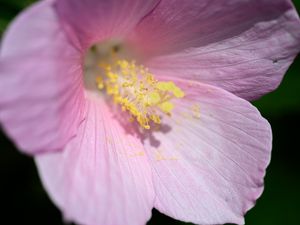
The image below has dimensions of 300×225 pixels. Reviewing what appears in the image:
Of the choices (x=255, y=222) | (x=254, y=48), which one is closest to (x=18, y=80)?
(x=254, y=48)

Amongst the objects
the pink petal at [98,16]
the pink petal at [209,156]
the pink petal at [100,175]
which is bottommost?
the pink petal at [209,156]

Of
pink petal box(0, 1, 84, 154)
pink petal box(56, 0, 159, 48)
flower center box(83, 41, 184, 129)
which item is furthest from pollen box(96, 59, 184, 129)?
pink petal box(0, 1, 84, 154)

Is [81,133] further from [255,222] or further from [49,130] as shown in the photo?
[255,222]

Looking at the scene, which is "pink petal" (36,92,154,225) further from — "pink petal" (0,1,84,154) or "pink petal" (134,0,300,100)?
"pink petal" (134,0,300,100)

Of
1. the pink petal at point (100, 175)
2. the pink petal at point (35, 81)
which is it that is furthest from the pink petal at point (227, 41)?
the pink petal at point (35, 81)

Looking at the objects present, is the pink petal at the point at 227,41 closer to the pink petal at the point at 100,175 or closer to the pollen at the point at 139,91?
the pollen at the point at 139,91

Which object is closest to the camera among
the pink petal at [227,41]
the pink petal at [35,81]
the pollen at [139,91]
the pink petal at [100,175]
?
the pink petal at [35,81]

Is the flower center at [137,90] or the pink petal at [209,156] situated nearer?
the pink petal at [209,156]

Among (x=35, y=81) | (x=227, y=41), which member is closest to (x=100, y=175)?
(x=35, y=81)

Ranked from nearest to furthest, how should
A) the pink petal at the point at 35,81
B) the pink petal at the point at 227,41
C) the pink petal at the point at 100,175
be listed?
the pink petal at the point at 35,81 < the pink petal at the point at 100,175 < the pink petal at the point at 227,41
